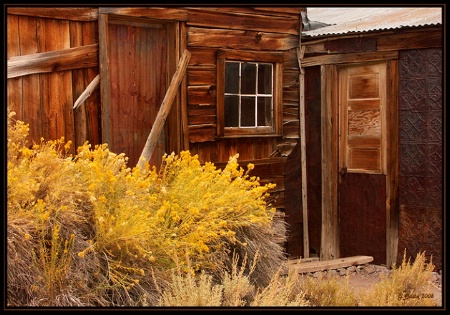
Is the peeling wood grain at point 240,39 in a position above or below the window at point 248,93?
above

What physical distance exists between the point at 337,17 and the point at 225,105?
347 cm

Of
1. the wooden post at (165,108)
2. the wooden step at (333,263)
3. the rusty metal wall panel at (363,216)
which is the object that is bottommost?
the wooden step at (333,263)

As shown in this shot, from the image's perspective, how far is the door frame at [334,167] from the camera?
29.0 feet

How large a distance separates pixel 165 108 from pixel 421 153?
10.9 ft

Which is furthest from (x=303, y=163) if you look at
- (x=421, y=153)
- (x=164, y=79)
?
(x=164, y=79)

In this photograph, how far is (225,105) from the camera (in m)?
8.79

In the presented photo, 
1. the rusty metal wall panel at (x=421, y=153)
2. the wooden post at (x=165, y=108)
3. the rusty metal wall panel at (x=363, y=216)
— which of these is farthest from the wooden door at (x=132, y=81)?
the rusty metal wall panel at (x=421, y=153)

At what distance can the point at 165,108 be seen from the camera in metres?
7.92

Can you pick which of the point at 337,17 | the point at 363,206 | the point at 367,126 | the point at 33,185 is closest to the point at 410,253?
the point at 363,206

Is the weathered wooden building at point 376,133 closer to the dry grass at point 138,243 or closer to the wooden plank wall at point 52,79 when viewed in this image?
the dry grass at point 138,243

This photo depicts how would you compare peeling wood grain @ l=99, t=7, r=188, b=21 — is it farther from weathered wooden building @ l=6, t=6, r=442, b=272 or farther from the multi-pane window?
the multi-pane window

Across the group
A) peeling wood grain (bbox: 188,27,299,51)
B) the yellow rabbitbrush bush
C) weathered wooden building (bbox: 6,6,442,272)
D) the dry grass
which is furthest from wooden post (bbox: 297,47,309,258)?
the yellow rabbitbrush bush

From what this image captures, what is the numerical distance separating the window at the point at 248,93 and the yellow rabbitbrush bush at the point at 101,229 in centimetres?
236
